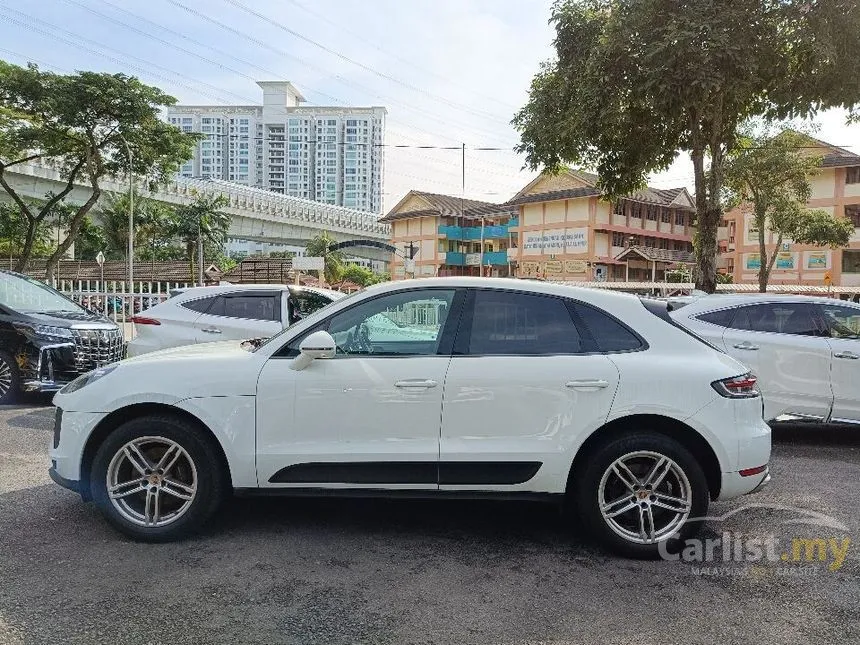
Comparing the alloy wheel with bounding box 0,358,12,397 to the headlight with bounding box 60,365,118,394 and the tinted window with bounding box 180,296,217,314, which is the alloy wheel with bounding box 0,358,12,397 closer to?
the tinted window with bounding box 180,296,217,314

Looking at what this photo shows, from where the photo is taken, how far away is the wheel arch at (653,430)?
12.6 feet

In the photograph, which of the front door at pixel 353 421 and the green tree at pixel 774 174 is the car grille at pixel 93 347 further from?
the green tree at pixel 774 174

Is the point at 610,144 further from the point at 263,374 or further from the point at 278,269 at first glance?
the point at 278,269

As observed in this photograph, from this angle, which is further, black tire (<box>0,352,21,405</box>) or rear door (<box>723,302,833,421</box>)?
black tire (<box>0,352,21,405</box>)

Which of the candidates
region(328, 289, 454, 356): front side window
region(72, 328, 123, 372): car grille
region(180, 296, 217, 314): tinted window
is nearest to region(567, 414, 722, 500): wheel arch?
region(328, 289, 454, 356): front side window

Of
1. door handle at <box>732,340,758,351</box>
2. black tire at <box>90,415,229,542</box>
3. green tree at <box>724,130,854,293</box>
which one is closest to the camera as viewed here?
black tire at <box>90,415,229,542</box>

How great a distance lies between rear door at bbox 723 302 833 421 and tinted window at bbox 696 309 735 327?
6 centimetres

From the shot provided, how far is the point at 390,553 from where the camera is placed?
3889 mm

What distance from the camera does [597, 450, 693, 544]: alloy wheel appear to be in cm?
383

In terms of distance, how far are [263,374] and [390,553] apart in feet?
4.01

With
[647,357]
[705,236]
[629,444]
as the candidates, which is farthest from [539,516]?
[705,236]

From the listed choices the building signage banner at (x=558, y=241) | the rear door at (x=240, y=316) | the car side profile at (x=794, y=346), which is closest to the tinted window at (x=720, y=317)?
the car side profile at (x=794, y=346)

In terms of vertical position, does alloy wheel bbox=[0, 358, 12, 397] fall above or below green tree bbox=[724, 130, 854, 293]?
below

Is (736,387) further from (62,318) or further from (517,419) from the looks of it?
(62,318)
